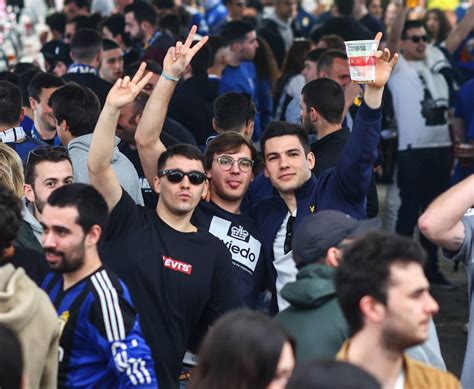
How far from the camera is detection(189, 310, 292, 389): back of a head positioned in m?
3.40

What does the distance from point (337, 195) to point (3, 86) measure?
2.57 m

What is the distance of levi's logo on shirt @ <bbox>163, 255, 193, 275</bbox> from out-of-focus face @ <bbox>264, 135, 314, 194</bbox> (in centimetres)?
103

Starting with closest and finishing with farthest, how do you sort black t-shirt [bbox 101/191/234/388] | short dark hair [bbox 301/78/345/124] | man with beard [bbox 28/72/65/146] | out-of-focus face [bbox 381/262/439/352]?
out-of-focus face [bbox 381/262/439/352]
black t-shirt [bbox 101/191/234/388]
short dark hair [bbox 301/78/345/124]
man with beard [bbox 28/72/65/146]

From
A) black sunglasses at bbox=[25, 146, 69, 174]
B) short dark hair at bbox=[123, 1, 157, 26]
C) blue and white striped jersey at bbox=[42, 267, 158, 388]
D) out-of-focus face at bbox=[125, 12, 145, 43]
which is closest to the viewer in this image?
blue and white striped jersey at bbox=[42, 267, 158, 388]

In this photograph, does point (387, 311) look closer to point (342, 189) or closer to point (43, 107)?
point (342, 189)

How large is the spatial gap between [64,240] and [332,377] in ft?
6.77

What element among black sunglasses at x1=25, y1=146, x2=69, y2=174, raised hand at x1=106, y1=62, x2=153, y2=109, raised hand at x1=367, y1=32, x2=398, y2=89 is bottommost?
black sunglasses at x1=25, y1=146, x2=69, y2=174

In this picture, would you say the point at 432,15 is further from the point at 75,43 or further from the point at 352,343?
the point at 352,343

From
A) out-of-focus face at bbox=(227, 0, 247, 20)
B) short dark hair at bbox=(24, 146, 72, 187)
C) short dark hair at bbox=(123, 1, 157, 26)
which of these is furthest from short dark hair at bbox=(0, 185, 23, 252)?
out-of-focus face at bbox=(227, 0, 247, 20)

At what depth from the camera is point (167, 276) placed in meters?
5.45

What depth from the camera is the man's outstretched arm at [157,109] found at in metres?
6.20

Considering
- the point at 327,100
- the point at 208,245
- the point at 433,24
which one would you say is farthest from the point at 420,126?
the point at 208,245

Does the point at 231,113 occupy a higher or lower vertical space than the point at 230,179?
higher

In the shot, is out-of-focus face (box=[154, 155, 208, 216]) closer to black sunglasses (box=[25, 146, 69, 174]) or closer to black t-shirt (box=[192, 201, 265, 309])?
black t-shirt (box=[192, 201, 265, 309])
